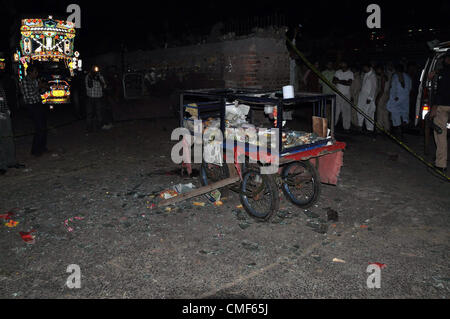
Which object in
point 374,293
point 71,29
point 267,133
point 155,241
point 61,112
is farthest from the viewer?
point 71,29

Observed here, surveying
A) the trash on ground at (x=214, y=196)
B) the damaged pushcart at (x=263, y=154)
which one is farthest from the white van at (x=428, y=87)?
the trash on ground at (x=214, y=196)

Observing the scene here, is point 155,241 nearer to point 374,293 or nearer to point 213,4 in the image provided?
point 374,293

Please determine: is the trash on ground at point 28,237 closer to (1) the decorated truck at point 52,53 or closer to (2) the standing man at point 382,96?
(2) the standing man at point 382,96

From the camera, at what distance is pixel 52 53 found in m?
19.7

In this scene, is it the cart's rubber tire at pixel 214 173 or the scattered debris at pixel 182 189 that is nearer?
the cart's rubber tire at pixel 214 173

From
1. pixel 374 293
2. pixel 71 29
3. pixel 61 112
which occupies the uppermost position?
pixel 71 29

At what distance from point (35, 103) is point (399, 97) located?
8740mm

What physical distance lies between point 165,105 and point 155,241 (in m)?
9.63

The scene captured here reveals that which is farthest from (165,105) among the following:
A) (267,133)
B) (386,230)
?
(386,230)

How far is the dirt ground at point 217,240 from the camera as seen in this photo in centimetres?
363

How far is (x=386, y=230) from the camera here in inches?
189

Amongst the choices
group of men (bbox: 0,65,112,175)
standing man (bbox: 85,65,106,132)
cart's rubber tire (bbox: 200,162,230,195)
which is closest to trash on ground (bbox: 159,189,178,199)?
cart's rubber tire (bbox: 200,162,230,195)

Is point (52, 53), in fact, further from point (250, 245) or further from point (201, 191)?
point (250, 245)

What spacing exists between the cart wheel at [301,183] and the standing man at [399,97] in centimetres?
547
